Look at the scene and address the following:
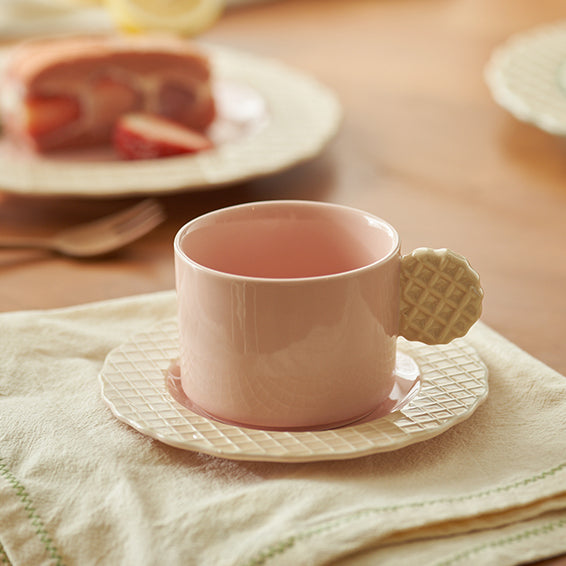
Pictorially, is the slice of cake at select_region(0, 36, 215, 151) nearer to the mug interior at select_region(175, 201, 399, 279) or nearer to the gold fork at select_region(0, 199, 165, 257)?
the gold fork at select_region(0, 199, 165, 257)

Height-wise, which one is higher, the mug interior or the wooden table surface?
the mug interior

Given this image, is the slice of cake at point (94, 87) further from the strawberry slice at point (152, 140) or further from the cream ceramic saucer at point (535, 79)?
the cream ceramic saucer at point (535, 79)

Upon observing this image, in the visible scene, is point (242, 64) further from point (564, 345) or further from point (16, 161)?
point (564, 345)

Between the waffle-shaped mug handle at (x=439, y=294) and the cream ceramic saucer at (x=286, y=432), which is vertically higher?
the waffle-shaped mug handle at (x=439, y=294)

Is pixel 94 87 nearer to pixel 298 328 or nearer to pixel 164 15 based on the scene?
pixel 164 15

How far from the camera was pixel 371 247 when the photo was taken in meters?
0.52

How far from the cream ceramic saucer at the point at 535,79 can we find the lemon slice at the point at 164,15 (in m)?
0.47

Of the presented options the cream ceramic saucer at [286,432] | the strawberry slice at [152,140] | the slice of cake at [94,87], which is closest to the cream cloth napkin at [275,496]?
the cream ceramic saucer at [286,432]

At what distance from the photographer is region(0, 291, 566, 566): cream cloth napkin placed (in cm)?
41

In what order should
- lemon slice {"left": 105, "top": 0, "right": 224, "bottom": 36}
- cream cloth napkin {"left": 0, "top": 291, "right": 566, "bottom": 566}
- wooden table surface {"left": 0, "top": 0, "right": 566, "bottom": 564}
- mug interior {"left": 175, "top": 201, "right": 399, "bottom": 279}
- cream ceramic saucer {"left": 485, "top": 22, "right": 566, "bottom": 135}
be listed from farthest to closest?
lemon slice {"left": 105, "top": 0, "right": 224, "bottom": 36}, cream ceramic saucer {"left": 485, "top": 22, "right": 566, "bottom": 135}, wooden table surface {"left": 0, "top": 0, "right": 566, "bottom": 564}, mug interior {"left": 175, "top": 201, "right": 399, "bottom": 279}, cream cloth napkin {"left": 0, "top": 291, "right": 566, "bottom": 566}

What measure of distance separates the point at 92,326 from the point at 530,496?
321mm

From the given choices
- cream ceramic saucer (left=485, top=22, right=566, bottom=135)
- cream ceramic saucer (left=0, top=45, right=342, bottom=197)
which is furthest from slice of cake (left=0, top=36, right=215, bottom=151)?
cream ceramic saucer (left=485, top=22, right=566, bottom=135)

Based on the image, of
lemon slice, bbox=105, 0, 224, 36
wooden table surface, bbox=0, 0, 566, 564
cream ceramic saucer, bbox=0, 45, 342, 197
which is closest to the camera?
wooden table surface, bbox=0, 0, 566, 564

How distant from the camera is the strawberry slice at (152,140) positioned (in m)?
0.99
